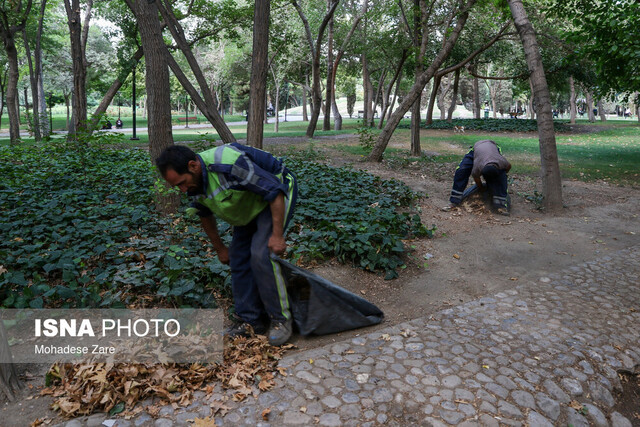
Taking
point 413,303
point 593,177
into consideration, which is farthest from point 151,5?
point 593,177

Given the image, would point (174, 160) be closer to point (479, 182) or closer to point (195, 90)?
point (479, 182)

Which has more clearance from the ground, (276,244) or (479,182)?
(479,182)

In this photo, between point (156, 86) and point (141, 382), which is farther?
point (156, 86)

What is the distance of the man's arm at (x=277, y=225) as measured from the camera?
3.26 m

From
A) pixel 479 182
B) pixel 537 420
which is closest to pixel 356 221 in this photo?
pixel 479 182

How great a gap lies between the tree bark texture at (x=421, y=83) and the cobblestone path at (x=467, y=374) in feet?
27.7

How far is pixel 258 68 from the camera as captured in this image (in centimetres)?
811

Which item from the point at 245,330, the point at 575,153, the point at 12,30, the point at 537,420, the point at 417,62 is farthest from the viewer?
the point at 575,153

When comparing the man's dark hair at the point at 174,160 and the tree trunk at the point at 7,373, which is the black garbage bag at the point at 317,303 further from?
the tree trunk at the point at 7,373

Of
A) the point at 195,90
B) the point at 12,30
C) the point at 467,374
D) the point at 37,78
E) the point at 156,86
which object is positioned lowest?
the point at 467,374

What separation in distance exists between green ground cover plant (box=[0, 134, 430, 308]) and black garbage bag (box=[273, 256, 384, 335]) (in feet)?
2.79

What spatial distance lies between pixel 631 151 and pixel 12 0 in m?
22.4

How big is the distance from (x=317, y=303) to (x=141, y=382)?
136cm

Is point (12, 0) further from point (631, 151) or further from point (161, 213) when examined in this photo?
point (631, 151)
